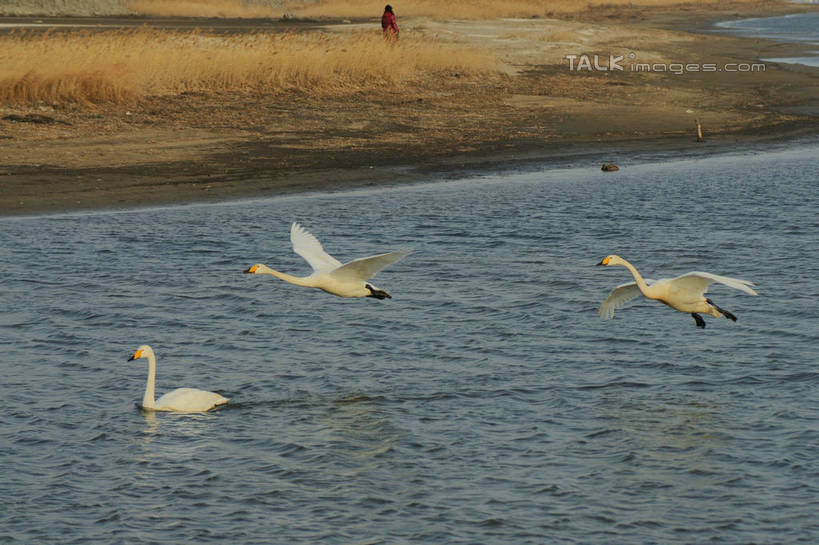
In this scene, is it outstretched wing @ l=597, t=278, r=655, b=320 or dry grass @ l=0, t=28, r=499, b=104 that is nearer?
outstretched wing @ l=597, t=278, r=655, b=320

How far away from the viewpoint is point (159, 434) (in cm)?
1092

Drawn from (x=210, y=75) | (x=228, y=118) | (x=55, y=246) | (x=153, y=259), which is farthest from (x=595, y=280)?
(x=210, y=75)

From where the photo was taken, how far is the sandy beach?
23703 mm

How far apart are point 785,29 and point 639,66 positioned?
3743cm

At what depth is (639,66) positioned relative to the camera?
Answer: 47344mm

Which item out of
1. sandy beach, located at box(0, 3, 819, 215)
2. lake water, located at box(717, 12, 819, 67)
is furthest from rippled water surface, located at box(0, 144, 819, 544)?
lake water, located at box(717, 12, 819, 67)

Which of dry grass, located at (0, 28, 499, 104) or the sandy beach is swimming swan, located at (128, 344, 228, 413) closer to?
the sandy beach

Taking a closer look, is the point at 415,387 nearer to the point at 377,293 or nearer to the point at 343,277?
the point at 377,293

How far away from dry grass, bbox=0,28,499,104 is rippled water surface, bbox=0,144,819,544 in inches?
420

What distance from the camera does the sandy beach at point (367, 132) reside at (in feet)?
77.8

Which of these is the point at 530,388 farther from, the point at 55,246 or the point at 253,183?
the point at 253,183

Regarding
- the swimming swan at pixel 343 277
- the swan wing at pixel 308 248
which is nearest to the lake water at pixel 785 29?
the swan wing at pixel 308 248

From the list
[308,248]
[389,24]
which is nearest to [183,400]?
[308,248]

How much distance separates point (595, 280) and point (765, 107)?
863 inches
